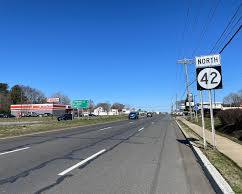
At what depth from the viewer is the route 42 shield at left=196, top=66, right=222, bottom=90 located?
1554 centimetres

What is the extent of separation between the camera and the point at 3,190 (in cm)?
800

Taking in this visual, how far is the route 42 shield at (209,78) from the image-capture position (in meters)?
15.5

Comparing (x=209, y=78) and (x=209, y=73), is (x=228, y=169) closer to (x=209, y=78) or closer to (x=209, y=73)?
(x=209, y=78)

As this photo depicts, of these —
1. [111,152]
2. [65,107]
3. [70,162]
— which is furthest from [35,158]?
[65,107]

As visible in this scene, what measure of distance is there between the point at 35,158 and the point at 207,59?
770 centimetres

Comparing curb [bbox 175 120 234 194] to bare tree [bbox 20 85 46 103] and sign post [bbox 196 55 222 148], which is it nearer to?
sign post [bbox 196 55 222 148]

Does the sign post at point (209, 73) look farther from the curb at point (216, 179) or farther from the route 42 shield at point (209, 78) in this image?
the curb at point (216, 179)

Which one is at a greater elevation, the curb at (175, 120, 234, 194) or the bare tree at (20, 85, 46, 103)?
the bare tree at (20, 85, 46, 103)

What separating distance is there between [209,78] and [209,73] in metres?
0.20

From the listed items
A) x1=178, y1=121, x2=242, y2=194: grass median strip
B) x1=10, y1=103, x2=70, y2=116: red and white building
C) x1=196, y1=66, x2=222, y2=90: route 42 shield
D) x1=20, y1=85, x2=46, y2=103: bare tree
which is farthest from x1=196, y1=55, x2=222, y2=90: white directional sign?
x1=20, y1=85, x2=46, y2=103: bare tree

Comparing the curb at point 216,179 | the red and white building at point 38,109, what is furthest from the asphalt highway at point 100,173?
the red and white building at point 38,109

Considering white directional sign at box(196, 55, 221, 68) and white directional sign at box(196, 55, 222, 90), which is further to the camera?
white directional sign at box(196, 55, 221, 68)

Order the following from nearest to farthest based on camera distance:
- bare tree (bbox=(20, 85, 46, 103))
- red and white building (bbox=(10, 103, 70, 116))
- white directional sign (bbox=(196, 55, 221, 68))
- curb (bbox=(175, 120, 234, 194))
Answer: curb (bbox=(175, 120, 234, 194)), white directional sign (bbox=(196, 55, 221, 68)), red and white building (bbox=(10, 103, 70, 116)), bare tree (bbox=(20, 85, 46, 103))

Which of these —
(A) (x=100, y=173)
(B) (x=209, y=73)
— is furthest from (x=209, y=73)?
(A) (x=100, y=173)
